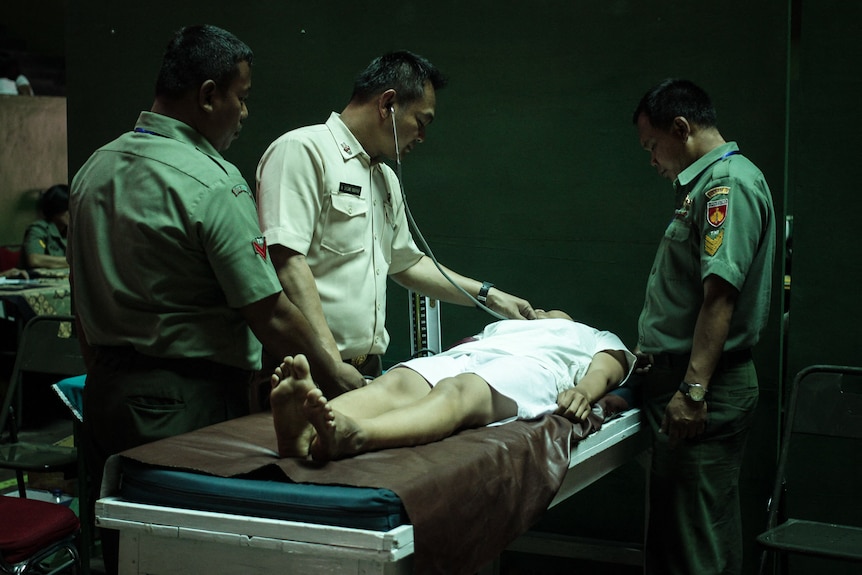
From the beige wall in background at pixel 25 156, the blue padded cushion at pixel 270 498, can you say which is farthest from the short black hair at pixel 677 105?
the beige wall in background at pixel 25 156

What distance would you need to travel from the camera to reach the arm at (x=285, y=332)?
6.54ft

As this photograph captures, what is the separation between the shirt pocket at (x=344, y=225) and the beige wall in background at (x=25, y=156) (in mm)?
5658

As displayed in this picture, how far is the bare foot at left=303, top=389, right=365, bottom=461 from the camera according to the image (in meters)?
1.64

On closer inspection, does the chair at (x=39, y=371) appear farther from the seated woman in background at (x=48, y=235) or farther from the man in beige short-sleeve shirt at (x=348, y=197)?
the seated woman in background at (x=48, y=235)

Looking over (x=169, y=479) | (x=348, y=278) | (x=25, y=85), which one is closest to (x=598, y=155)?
(x=348, y=278)

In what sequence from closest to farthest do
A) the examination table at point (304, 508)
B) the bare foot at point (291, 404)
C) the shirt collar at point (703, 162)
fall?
the examination table at point (304, 508), the bare foot at point (291, 404), the shirt collar at point (703, 162)

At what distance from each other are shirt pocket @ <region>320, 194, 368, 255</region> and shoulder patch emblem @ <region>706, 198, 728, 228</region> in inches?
37.4

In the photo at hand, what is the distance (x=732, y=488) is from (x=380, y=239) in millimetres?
1245

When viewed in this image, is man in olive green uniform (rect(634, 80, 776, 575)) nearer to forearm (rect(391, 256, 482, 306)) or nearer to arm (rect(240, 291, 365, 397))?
forearm (rect(391, 256, 482, 306))

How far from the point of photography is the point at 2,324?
5.20 metres

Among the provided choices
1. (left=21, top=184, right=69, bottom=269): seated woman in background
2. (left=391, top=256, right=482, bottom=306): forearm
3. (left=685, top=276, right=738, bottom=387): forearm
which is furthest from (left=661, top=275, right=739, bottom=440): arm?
(left=21, top=184, right=69, bottom=269): seated woman in background

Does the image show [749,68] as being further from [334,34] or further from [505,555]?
[505,555]

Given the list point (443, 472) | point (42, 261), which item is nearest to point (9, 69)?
point (42, 261)

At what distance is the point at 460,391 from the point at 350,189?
0.78 meters
